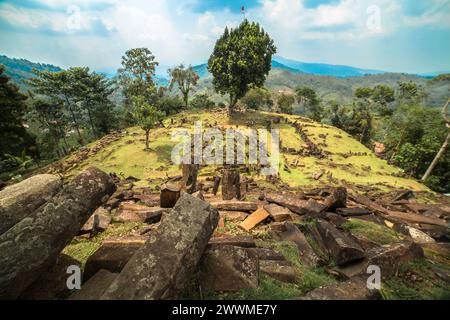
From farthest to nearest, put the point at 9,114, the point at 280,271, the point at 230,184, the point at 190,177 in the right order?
1. the point at 9,114
2. the point at 190,177
3. the point at 230,184
4. the point at 280,271

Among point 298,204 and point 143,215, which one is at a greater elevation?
point 143,215

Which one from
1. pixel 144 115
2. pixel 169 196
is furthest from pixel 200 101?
pixel 169 196

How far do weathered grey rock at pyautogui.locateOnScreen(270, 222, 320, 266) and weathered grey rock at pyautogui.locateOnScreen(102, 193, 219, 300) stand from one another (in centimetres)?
251

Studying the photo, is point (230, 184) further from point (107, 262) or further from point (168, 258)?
point (168, 258)

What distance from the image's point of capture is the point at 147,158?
21.6 m

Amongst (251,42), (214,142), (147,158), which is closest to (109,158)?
(147,158)

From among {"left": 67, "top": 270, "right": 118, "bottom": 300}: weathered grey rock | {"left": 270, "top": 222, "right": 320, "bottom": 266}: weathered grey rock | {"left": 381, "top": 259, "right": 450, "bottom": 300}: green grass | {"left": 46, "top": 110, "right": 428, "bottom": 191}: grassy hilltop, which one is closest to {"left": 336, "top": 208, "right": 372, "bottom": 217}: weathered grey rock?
{"left": 270, "top": 222, "right": 320, "bottom": 266}: weathered grey rock

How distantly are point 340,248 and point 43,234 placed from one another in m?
4.63

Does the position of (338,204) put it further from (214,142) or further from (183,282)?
(214,142)

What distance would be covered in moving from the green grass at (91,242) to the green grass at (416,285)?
5.01 m

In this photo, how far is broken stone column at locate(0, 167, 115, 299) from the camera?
8.30 ft

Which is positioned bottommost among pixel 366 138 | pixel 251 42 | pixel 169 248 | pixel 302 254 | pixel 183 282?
pixel 366 138

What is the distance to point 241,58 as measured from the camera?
30688mm

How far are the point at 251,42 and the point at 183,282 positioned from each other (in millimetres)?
33343
